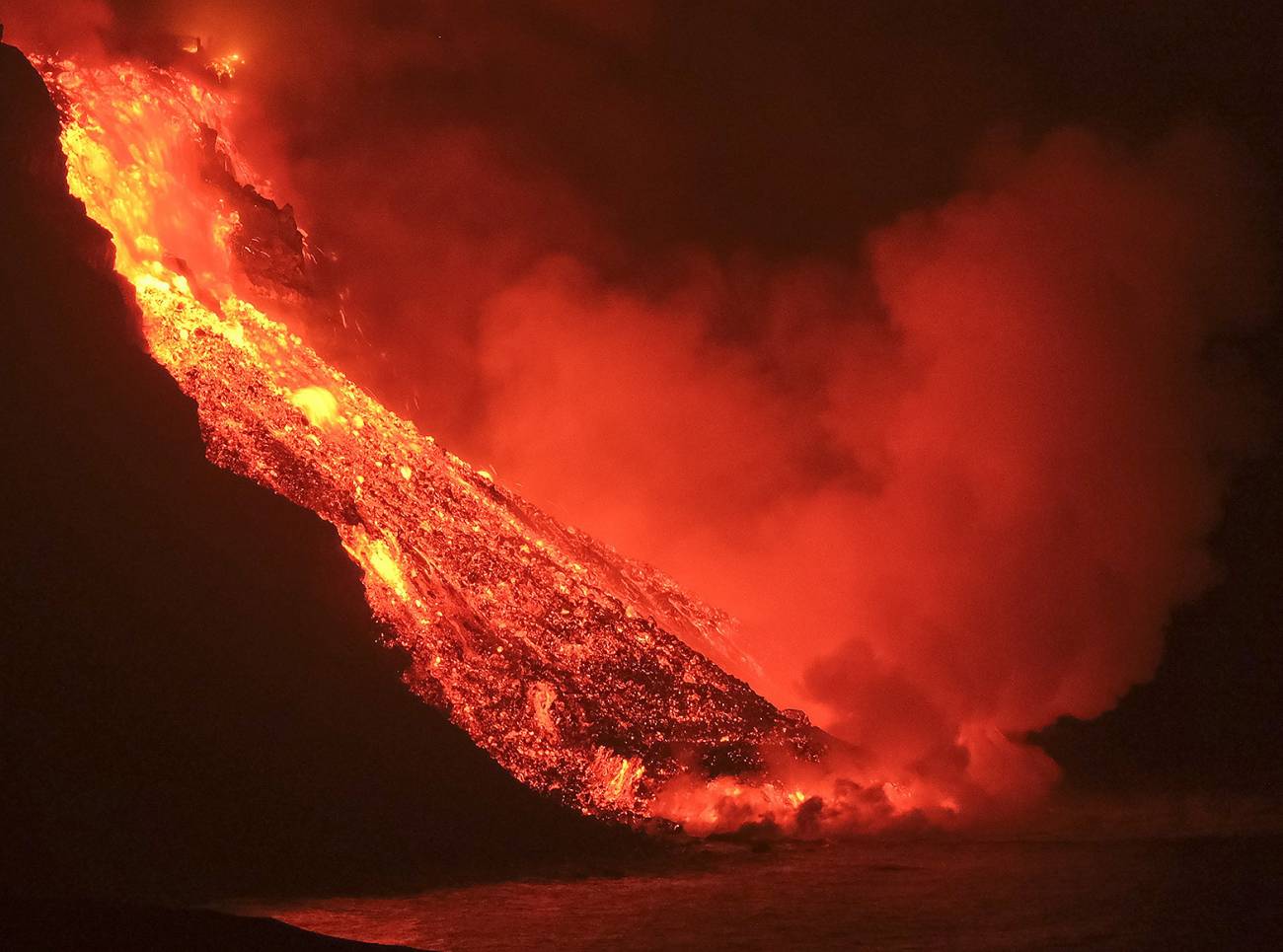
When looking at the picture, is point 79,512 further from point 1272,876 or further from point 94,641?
point 1272,876

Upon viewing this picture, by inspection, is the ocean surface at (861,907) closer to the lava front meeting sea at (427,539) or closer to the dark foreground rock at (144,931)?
the dark foreground rock at (144,931)

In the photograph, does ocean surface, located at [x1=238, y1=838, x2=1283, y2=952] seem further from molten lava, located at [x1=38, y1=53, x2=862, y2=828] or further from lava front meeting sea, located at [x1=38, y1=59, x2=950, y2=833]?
molten lava, located at [x1=38, y1=53, x2=862, y2=828]

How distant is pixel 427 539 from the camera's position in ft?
50.9

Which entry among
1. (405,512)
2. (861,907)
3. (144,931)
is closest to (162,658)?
(405,512)

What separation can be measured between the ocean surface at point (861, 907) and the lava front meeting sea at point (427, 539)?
1.33 meters

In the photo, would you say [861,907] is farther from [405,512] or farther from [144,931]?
[405,512]

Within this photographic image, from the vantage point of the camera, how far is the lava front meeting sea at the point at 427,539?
46.8ft

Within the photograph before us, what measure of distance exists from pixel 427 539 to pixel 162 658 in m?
3.77

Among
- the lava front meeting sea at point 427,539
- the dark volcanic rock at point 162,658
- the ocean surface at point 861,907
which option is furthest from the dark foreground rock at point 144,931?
the lava front meeting sea at point 427,539

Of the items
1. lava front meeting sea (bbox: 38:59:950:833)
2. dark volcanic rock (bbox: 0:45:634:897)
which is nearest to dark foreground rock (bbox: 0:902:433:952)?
dark volcanic rock (bbox: 0:45:634:897)

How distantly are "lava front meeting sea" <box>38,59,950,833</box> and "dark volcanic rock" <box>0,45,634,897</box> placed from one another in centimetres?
50

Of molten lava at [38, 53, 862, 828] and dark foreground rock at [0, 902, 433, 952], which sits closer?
dark foreground rock at [0, 902, 433, 952]

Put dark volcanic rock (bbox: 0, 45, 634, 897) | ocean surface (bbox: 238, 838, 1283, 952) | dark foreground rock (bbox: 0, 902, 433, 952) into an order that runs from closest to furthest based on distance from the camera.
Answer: dark foreground rock (bbox: 0, 902, 433, 952)
ocean surface (bbox: 238, 838, 1283, 952)
dark volcanic rock (bbox: 0, 45, 634, 897)

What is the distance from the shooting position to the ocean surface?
35.9ft
